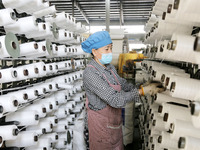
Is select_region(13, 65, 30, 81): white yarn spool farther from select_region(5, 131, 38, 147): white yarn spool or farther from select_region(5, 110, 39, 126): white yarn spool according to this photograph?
select_region(5, 131, 38, 147): white yarn spool

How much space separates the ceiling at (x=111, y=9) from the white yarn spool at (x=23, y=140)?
4687mm

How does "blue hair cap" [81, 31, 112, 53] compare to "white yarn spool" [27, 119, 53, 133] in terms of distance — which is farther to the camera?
"white yarn spool" [27, 119, 53, 133]

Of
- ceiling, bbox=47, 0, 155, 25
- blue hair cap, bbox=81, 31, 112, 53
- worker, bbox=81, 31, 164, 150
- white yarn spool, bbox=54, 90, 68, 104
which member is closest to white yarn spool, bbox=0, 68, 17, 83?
worker, bbox=81, 31, 164, 150

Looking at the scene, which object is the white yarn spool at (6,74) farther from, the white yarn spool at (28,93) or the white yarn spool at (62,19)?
the white yarn spool at (62,19)

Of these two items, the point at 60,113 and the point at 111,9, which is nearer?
the point at 60,113

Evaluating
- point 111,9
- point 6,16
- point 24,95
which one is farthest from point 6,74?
point 111,9

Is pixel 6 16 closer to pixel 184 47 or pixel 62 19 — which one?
pixel 184 47

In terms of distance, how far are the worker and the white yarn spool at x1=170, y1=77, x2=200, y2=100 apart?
1.97 ft

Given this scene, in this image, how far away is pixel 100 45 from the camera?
151cm

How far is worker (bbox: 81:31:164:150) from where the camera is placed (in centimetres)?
137

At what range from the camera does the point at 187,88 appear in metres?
0.69

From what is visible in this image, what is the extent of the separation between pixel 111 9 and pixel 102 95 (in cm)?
545

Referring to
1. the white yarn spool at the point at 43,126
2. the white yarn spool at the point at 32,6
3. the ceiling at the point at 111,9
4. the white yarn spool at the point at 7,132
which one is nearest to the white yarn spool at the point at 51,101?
the white yarn spool at the point at 43,126

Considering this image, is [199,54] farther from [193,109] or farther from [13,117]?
[13,117]
